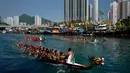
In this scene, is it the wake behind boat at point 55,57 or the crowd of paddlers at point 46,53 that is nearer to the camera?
the wake behind boat at point 55,57

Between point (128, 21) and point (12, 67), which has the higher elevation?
point (128, 21)

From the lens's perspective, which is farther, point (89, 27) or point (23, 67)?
point (89, 27)

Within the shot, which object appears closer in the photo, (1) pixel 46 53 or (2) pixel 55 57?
(2) pixel 55 57

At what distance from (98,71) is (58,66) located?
4724 mm

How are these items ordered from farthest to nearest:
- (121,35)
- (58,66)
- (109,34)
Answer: (109,34), (121,35), (58,66)

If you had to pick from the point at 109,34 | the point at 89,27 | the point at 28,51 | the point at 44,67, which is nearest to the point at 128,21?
the point at 109,34

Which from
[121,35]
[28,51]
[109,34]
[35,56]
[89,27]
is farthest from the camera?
[89,27]

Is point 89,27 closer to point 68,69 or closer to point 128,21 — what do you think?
point 128,21

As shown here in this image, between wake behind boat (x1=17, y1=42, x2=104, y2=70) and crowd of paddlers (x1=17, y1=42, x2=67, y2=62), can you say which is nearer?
wake behind boat (x1=17, y1=42, x2=104, y2=70)

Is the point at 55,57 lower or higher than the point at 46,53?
lower

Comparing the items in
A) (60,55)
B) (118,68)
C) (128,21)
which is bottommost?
(118,68)

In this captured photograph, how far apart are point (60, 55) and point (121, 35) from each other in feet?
344

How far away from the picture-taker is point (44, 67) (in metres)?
28.3

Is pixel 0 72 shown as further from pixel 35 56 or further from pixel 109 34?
pixel 109 34
